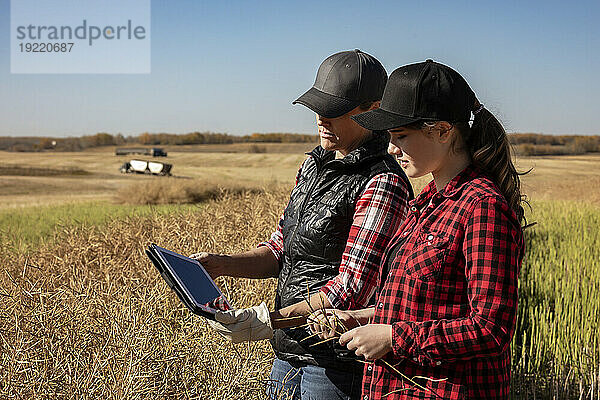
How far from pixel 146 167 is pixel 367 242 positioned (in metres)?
26.5

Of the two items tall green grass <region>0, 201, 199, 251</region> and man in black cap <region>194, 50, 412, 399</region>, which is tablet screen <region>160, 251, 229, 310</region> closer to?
man in black cap <region>194, 50, 412, 399</region>

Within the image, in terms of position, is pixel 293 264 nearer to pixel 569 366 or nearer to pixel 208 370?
pixel 208 370

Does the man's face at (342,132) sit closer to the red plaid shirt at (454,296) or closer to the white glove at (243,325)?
the red plaid shirt at (454,296)

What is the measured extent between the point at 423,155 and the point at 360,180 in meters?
0.40

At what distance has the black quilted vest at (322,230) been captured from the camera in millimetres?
2086

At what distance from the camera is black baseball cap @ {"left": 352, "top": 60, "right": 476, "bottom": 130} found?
1680mm

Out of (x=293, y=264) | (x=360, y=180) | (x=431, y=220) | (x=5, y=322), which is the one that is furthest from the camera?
(x=5, y=322)

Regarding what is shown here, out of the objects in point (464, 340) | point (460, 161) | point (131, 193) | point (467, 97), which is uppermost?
point (467, 97)

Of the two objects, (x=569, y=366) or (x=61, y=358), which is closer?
(x=61, y=358)

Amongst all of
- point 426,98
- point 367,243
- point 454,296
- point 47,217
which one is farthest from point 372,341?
point 47,217

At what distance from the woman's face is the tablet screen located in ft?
2.14

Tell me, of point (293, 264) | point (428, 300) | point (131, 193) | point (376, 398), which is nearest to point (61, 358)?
point (293, 264)

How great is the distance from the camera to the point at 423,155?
170 cm

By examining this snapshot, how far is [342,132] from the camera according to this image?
Result: 2148 mm
